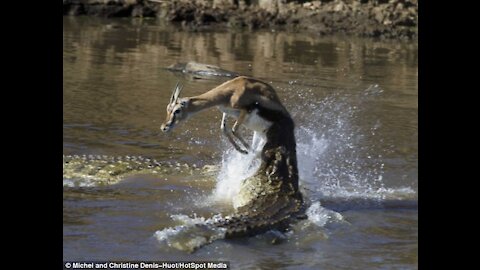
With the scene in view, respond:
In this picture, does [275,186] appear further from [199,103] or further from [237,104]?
[199,103]

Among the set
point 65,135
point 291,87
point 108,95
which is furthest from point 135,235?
point 291,87

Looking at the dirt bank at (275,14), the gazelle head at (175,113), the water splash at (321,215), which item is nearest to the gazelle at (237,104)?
the gazelle head at (175,113)

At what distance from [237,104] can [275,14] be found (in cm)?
2007

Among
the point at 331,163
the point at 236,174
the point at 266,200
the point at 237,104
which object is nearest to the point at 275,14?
the point at 331,163

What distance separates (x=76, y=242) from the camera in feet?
Answer: 22.5

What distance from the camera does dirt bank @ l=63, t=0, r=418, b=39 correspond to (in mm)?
26484

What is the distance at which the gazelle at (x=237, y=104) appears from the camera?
26.4 ft

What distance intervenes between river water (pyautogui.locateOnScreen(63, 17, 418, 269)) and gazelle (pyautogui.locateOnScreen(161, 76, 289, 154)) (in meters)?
0.64

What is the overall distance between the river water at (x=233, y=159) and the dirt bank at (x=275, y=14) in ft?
22.1

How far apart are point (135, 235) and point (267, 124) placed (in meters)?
1.95

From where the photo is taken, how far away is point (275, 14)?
91.6 ft

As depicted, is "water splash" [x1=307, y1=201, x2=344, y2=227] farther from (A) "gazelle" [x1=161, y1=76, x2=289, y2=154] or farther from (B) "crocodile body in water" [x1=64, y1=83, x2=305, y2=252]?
(A) "gazelle" [x1=161, y1=76, x2=289, y2=154]

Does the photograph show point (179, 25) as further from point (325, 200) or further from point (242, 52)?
point (325, 200)

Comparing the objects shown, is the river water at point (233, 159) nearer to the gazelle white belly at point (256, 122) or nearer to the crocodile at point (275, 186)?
the crocodile at point (275, 186)
